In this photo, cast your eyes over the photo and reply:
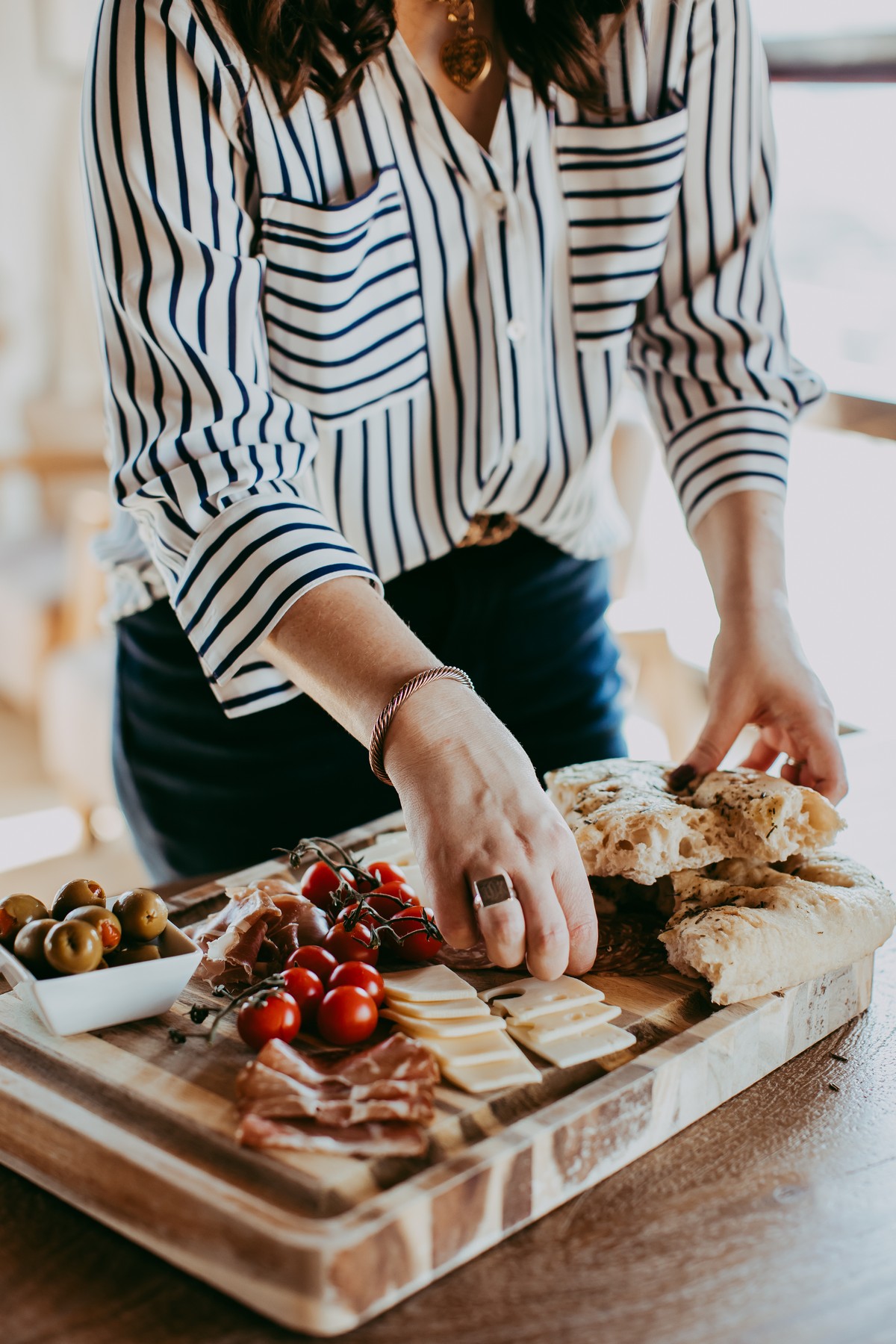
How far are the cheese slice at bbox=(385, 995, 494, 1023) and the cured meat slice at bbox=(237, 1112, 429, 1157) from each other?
0.11 metres

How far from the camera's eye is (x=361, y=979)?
2.85 feet

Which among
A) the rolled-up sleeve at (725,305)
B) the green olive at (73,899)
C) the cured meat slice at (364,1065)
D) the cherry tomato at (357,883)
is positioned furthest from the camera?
the rolled-up sleeve at (725,305)

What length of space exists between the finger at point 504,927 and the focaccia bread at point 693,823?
174 millimetres

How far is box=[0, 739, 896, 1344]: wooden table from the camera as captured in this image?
26.4 inches

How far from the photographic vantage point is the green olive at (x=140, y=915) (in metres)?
0.87

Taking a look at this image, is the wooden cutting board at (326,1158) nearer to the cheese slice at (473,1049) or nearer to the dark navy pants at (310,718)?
the cheese slice at (473,1049)

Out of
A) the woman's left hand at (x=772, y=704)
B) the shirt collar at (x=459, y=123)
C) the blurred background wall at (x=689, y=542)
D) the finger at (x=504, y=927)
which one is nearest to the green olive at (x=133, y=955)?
the finger at (x=504, y=927)

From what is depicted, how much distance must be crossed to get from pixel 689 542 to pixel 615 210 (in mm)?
2504

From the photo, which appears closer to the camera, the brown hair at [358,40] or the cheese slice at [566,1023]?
the cheese slice at [566,1023]

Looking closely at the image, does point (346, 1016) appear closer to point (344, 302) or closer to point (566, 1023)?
point (566, 1023)

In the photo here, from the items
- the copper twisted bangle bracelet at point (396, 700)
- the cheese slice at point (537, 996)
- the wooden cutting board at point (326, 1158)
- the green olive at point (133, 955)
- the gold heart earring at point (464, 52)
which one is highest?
the gold heart earring at point (464, 52)

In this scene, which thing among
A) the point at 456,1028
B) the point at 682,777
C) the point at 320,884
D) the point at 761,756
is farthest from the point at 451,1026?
the point at 761,756

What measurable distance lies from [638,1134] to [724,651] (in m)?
0.48

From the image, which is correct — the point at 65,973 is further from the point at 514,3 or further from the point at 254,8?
the point at 514,3
